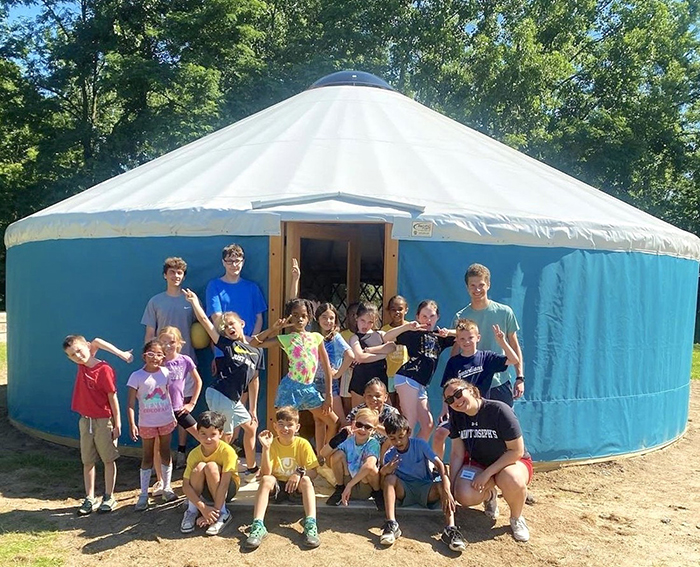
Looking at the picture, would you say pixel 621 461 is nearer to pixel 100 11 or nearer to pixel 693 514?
pixel 693 514

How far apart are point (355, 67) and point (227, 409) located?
12.0m

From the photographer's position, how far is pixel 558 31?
51.5ft

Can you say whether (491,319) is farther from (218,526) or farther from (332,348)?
(218,526)

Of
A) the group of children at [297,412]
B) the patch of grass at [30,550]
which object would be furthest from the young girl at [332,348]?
the patch of grass at [30,550]

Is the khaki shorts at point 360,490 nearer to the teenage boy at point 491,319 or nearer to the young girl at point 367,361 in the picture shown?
the young girl at point 367,361

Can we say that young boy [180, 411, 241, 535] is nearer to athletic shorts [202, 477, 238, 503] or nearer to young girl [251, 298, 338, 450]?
athletic shorts [202, 477, 238, 503]

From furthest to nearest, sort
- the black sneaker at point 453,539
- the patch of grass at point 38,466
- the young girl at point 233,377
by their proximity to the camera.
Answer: the patch of grass at point 38,466 < the young girl at point 233,377 < the black sneaker at point 453,539

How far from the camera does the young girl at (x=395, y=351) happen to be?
3.57m

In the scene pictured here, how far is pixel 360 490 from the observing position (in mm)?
3172

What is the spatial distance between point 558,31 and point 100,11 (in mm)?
10257

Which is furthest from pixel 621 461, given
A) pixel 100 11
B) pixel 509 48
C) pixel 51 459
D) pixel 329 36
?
→ pixel 100 11

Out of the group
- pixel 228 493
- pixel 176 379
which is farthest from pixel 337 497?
pixel 176 379

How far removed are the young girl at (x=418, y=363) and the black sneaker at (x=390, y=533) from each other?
64 cm

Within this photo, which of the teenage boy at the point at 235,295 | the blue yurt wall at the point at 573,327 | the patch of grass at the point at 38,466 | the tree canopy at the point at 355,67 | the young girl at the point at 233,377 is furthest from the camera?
the tree canopy at the point at 355,67
